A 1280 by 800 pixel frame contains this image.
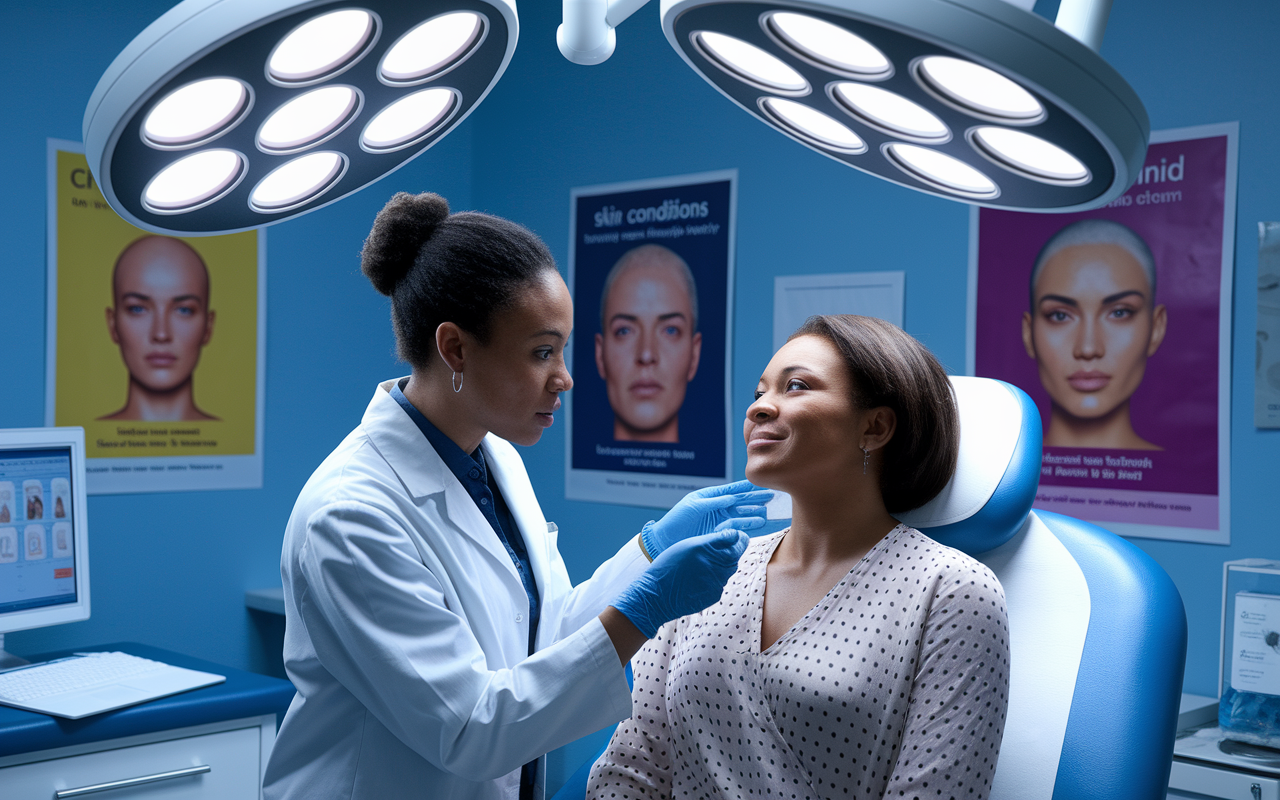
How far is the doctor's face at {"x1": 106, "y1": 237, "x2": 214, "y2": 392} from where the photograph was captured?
2451 millimetres

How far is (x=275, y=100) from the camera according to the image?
0.64 metres

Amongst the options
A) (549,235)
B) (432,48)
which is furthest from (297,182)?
(549,235)

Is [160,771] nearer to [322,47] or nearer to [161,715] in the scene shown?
[161,715]

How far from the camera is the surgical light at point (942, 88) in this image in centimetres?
54

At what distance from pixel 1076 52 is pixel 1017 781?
0.94 m

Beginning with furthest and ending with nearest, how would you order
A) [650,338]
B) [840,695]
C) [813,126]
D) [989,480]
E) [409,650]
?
[650,338]
[989,480]
[840,695]
[409,650]
[813,126]

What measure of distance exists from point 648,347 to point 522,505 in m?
1.30

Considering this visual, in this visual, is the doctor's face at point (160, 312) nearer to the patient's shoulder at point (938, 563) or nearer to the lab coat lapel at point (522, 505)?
the lab coat lapel at point (522, 505)

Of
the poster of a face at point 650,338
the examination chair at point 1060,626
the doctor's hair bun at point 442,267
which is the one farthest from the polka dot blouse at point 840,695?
the poster of a face at point 650,338

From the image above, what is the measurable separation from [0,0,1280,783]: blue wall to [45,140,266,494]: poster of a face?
0.05 meters

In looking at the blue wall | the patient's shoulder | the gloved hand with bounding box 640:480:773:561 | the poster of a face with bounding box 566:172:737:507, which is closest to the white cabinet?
the blue wall

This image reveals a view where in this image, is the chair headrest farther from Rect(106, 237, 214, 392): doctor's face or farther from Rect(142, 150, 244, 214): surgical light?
Rect(106, 237, 214, 392): doctor's face

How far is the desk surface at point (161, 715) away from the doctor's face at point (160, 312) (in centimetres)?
72

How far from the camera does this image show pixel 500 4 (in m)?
0.62
